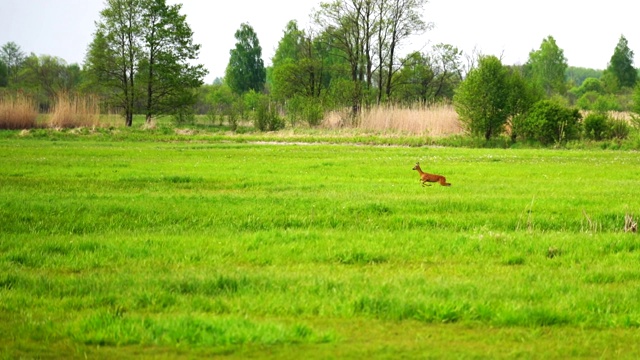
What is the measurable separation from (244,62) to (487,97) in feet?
205

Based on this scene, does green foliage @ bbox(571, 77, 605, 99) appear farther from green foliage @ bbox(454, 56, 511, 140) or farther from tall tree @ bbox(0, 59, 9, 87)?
tall tree @ bbox(0, 59, 9, 87)

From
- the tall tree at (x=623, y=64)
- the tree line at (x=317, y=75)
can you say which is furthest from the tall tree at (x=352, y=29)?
the tall tree at (x=623, y=64)

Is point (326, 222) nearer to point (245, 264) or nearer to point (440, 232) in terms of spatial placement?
point (440, 232)

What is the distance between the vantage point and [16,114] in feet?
136

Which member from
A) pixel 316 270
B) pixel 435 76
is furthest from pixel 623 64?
pixel 316 270

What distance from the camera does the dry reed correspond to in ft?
125

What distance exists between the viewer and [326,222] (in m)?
10.2

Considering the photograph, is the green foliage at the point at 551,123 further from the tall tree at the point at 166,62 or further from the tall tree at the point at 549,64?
the tall tree at the point at 549,64

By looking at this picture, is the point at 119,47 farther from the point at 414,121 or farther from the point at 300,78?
the point at 414,121

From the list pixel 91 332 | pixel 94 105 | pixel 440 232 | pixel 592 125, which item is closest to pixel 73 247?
pixel 91 332

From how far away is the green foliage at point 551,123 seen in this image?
31.4m

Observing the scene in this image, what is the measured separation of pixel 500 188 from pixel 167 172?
844cm

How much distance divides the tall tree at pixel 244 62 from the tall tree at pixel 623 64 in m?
50.2

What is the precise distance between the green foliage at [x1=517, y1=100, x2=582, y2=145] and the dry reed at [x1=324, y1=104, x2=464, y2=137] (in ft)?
18.4
